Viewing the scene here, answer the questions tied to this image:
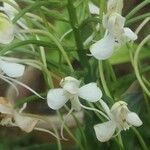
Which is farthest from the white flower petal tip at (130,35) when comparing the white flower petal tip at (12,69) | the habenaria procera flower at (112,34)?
the white flower petal tip at (12,69)

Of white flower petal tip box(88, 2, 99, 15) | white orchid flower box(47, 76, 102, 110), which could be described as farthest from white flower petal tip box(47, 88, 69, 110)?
white flower petal tip box(88, 2, 99, 15)

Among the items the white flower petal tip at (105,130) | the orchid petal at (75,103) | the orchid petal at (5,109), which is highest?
the orchid petal at (75,103)

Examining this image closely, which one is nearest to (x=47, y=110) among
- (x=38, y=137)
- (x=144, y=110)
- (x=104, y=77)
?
(x=38, y=137)

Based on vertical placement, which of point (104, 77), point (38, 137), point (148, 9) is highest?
point (148, 9)

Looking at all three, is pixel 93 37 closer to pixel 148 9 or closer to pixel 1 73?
pixel 1 73

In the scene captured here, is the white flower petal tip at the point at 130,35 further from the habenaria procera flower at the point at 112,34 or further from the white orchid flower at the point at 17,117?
the white orchid flower at the point at 17,117

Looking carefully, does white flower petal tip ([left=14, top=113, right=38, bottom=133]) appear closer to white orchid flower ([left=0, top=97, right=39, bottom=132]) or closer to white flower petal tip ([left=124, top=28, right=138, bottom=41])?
white orchid flower ([left=0, top=97, right=39, bottom=132])

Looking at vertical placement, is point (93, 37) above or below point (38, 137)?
above
